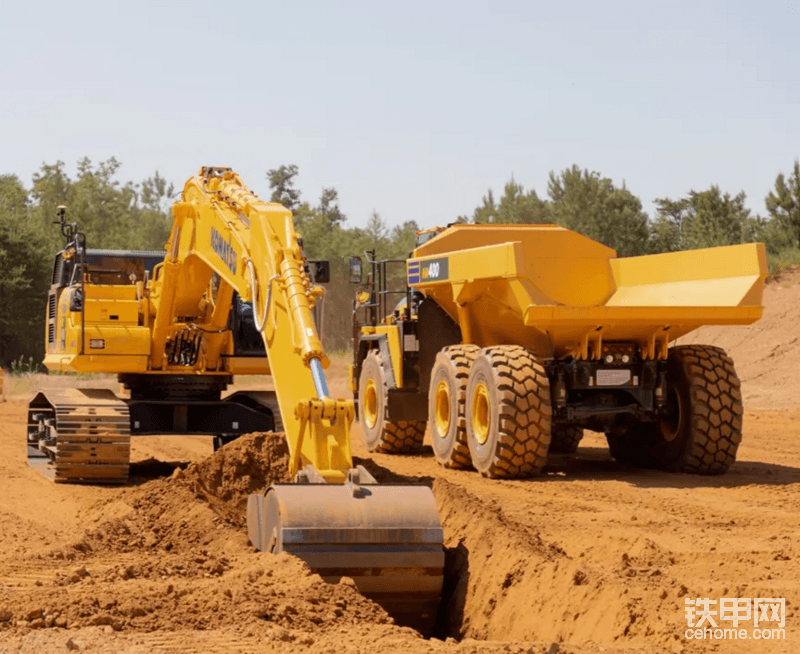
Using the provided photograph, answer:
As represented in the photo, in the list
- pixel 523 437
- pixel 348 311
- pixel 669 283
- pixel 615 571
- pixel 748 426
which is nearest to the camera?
pixel 615 571

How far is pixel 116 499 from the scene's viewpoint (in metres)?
10.8

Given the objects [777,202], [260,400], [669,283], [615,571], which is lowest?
[615,571]

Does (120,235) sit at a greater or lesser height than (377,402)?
greater

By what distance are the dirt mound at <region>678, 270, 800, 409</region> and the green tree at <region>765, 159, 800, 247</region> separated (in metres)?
7.06

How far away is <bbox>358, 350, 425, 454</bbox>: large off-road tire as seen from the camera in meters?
15.2

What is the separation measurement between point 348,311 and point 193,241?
40.8 meters

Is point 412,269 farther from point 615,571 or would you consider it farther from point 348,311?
point 348,311

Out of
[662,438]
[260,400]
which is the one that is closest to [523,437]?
[662,438]

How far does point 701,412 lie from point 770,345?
1828 centimetres

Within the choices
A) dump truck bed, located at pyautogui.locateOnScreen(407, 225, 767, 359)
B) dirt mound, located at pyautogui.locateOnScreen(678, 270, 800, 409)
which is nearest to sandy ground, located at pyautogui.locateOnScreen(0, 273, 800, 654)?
dump truck bed, located at pyautogui.locateOnScreen(407, 225, 767, 359)

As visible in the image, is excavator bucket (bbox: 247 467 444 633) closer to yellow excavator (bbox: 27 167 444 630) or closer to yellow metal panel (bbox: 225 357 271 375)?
yellow excavator (bbox: 27 167 444 630)

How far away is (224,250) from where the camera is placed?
10258 mm

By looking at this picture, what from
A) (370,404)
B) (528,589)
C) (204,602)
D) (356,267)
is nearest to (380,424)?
(370,404)

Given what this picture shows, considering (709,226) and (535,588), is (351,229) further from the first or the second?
(535,588)
